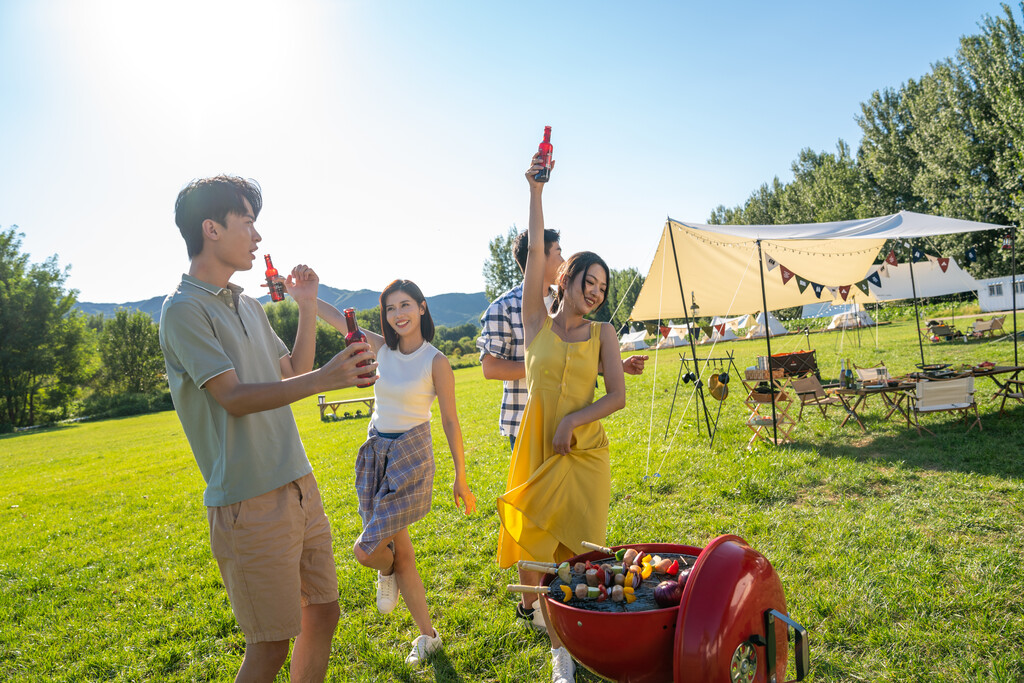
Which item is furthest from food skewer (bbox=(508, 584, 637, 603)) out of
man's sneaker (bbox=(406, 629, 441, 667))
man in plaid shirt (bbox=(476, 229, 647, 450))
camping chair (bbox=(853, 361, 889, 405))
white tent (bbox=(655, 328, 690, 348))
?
white tent (bbox=(655, 328, 690, 348))

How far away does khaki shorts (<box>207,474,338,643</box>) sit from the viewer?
2078 mm

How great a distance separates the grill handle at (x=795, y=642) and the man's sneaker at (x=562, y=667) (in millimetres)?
1355

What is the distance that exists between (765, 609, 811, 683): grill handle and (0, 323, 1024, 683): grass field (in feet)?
4.90

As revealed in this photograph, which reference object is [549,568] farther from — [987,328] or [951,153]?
[951,153]

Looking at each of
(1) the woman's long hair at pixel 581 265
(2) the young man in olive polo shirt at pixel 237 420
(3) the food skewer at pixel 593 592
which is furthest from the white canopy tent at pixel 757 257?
(2) the young man in olive polo shirt at pixel 237 420

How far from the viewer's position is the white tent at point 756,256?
8.84 meters

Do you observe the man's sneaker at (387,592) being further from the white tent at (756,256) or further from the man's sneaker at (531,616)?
the white tent at (756,256)

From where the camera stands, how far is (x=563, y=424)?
8.32 ft

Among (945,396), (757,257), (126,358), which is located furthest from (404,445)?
(126,358)

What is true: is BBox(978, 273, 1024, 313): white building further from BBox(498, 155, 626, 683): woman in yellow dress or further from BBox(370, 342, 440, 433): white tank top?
BBox(370, 342, 440, 433): white tank top

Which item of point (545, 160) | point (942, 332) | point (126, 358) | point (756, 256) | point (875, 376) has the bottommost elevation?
point (875, 376)

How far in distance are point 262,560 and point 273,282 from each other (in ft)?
3.58

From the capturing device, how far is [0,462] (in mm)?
17219

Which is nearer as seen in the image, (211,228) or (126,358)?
(211,228)
